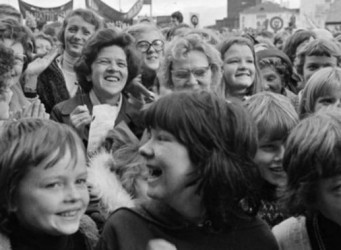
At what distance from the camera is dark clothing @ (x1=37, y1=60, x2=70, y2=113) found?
4.67 metres

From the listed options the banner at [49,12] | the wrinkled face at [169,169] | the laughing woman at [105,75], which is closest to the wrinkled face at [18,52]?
the laughing woman at [105,75]

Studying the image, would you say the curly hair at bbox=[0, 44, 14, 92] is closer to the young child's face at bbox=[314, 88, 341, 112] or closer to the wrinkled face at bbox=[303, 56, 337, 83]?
the young child's face at bbox=[314, 88, 341, 112]

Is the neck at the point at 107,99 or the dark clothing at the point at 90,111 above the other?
the neck at the point at 107,99

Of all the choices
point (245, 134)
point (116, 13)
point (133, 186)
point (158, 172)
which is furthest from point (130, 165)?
point (116, 13)

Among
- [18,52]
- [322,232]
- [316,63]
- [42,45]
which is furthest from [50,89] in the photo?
[42,45]

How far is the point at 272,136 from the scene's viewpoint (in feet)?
9.10

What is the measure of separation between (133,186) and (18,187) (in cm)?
58

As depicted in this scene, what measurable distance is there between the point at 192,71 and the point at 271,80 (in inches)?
51.1

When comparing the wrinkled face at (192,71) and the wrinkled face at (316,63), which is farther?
the wrinkled face at (316,63)

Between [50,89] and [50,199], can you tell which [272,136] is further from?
[50,89]

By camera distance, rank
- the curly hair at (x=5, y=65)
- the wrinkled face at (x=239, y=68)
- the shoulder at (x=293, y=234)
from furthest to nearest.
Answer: the wrinkled face at (x=239, y=68) < the curly hair at (x=5, y=65) < the shoulder at (x=293, y=234)

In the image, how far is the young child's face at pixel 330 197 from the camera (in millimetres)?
2213

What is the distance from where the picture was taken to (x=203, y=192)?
2160 millimetres

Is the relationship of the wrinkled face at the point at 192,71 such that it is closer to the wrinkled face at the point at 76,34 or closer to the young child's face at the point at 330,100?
the young child's face at the point at 330,100
